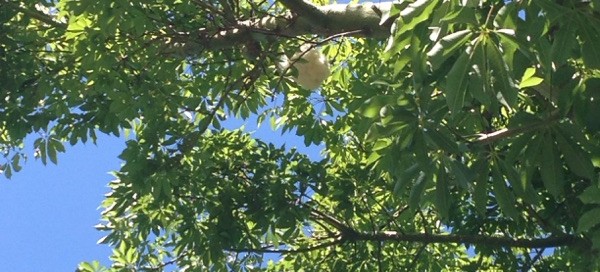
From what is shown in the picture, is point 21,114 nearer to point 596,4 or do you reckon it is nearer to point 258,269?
point 258,269

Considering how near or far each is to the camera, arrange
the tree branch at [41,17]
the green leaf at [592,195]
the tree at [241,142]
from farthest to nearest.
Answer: the tree branch at [41,17]
the tree at [241,142]
the green leaf at [592,195]

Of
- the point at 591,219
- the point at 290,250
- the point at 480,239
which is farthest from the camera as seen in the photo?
the point at 290,250

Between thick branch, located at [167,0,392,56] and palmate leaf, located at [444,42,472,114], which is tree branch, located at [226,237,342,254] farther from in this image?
palmate leaf, located at [444,42,472,114]

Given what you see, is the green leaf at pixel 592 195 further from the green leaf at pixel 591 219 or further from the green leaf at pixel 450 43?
the green leaf at pixel 450 43

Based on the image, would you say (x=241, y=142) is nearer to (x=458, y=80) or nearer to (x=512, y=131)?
(x=512, y=131)

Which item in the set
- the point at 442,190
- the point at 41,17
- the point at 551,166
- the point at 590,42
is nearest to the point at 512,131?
the point at 551,166

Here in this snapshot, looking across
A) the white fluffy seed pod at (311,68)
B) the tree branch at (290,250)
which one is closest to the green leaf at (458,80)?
the white fluffy seed pod at (311,68)

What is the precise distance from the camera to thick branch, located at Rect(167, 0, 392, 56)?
4.68m

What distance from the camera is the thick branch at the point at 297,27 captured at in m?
4.68

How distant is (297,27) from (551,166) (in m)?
2.13

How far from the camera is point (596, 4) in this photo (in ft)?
8.59

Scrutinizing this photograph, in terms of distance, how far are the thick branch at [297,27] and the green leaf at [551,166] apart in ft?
4.18

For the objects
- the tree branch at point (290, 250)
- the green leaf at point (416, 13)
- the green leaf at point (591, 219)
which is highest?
the tree branch at point (290, 250)

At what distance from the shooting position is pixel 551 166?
329 centimetres
